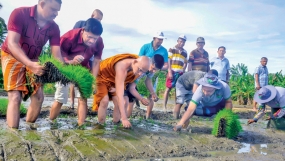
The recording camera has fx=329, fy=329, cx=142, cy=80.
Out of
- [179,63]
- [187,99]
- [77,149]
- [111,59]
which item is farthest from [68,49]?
[179,63]

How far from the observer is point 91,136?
172 inches

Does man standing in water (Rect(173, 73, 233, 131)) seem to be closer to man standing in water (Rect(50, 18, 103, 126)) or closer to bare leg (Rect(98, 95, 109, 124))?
bare leg (Rect(98, 95, 109, 124))

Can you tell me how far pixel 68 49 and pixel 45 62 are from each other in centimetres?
127

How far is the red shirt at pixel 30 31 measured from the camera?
14.0ft

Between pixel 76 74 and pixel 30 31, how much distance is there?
0.86 metres

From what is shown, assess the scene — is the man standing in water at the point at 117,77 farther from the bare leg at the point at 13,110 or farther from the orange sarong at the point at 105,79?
the bare leg at the point at 13,110

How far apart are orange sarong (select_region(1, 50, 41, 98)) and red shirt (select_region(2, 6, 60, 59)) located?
13 centimetres

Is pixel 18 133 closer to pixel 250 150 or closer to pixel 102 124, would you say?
pixel 102 124

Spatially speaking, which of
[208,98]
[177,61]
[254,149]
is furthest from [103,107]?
[177,61]

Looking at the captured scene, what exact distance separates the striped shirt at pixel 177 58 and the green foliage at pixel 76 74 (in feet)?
14.7

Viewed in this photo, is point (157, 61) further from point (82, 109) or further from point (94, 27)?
point (82, 109)

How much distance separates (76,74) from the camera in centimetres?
444

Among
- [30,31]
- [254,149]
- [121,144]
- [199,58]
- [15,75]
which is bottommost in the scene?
[254,149]

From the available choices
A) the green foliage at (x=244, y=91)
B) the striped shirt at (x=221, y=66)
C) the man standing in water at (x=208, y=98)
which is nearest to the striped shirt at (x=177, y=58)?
the striped shirt at (x=221, y=66)
